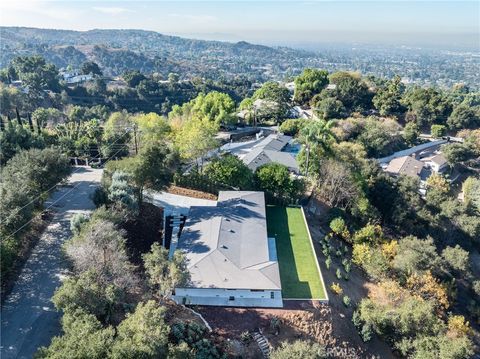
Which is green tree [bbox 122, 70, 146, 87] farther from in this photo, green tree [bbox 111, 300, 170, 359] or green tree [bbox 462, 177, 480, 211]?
green tree [bbox 111, 300, 170, 359]

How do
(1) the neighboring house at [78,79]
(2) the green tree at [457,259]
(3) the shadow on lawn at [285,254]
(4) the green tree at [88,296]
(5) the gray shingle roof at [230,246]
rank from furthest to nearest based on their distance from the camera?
1. (1) the neighboring house at [78,79]
2. (2) the green tree at [457,259]
3. (3) the shadow on lawn at [285,254]
4. (5) the gray shingle roof at [230,246]
5. (4) the green tree at [88,296]

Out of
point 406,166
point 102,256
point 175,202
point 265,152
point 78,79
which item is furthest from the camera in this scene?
point 78,79

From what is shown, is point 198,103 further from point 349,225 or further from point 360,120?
point 349,225

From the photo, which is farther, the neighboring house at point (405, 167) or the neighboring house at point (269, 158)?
the neighboring house at point (405, 167)

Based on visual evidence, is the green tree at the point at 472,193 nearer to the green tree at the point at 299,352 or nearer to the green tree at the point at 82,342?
the green tree at the point at 299,352

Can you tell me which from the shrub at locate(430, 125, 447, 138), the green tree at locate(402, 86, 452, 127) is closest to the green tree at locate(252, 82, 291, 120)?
the green tree at locate(402, 86, 452, 127)

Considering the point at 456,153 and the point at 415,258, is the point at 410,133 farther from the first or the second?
the point at 415,258

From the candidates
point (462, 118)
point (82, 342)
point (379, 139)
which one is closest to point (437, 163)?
point (379, 139)

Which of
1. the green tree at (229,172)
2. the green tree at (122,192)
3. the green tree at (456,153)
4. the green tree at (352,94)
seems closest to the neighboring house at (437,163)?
the green tree at (456,153)
